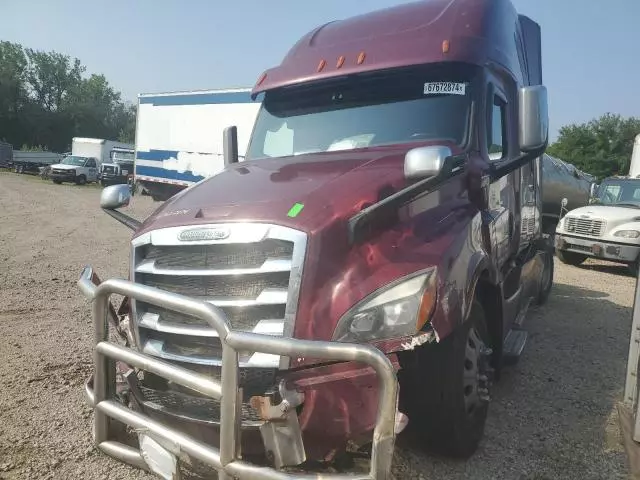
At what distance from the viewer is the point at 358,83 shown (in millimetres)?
3791

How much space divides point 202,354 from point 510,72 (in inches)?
129

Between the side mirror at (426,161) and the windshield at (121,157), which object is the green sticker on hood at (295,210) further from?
the windshield at (121,157)

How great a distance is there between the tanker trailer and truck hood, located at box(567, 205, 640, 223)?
1.02ft

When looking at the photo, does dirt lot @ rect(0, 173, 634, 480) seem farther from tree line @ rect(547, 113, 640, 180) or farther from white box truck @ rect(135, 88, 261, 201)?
tree line @ rect(547, 113, 640, 180)

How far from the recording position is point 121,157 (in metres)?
41.1

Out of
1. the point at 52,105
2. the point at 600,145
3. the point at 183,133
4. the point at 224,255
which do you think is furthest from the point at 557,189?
the point at 52,105

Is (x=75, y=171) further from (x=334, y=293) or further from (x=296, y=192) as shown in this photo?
(x=334, y=293)

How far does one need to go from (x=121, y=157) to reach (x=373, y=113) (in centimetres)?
4105

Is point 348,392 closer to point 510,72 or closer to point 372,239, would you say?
point 372,239

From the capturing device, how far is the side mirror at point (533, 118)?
3.44 metres

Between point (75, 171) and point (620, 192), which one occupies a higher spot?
point (75, 171)

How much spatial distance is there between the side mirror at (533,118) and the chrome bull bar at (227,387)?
228 centimetres

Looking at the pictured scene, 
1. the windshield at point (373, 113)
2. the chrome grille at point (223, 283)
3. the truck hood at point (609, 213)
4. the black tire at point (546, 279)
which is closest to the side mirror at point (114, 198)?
the chrome grille at point (223, 283)

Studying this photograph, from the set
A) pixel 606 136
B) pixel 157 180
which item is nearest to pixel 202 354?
pixel 157 180
